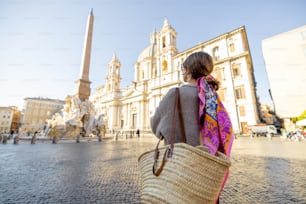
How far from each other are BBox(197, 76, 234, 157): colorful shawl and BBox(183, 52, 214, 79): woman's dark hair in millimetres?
164

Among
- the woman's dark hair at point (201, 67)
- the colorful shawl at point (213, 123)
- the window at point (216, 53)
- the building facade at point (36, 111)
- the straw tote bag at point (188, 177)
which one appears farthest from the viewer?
the building facade at point (36, 111)

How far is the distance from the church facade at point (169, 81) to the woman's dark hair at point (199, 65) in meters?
19.3

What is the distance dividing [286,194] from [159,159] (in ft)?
8.20

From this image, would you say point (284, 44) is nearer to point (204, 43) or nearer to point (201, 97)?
point (204, 43)

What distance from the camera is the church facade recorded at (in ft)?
58.8

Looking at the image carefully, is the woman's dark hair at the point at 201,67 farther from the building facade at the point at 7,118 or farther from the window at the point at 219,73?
the building facade at the point at 7,118

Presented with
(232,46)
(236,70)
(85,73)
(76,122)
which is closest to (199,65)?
(85,73)

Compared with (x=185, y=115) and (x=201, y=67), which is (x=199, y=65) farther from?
(x=185, y=115)

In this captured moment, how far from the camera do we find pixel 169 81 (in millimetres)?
25172

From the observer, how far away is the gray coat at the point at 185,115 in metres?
0.91

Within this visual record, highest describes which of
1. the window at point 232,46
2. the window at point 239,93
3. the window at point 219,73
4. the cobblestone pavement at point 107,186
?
the window at point 232,46

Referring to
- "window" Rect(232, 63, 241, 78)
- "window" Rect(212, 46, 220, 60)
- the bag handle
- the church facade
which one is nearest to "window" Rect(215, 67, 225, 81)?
the church facade

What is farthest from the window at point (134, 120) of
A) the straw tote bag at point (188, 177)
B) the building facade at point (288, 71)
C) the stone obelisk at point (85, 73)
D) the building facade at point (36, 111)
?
the straw tote bag at point (188, 177)

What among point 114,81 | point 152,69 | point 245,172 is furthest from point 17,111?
point 245,172
